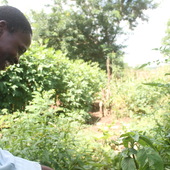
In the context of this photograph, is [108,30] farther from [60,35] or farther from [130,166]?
[130,166]

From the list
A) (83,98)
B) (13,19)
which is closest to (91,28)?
(83,98)

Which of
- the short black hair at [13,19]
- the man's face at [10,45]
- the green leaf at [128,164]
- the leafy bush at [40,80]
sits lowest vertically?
the green leaf at [128,164]

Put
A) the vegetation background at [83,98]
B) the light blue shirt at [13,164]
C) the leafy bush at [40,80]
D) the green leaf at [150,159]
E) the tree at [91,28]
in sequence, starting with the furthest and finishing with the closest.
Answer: the tree at [91,28], the leafy bush at [40,80], the vegetation background at [83,98], the green leaf at [150,159], the light blue shirt at [13,164]

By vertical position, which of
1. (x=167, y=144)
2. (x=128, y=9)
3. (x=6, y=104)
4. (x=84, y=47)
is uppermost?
(x=128, y=9)

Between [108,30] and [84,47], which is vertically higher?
[108,30]

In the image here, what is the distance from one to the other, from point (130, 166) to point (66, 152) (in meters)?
1.04

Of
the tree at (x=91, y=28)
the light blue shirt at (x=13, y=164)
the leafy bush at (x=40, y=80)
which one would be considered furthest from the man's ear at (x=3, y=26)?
the tree at (x=91, y=28)

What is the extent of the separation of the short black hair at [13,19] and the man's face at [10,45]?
0.03m

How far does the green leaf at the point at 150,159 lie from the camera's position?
3.98ft

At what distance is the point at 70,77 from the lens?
22.9 ft

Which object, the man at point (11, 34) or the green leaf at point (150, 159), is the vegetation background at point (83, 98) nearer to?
the green leaf at point (150, 159)

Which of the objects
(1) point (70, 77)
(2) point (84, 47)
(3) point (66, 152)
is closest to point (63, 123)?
(3) point (66, 152)

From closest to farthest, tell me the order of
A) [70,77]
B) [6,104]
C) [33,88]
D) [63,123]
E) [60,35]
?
[63,123] → [6,104] → [33,88] → [70,77] → [60,35]

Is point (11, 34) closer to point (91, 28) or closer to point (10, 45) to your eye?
point (10, 45)
